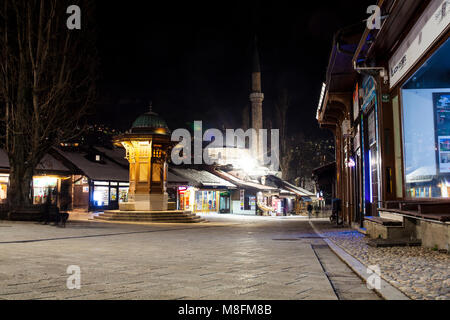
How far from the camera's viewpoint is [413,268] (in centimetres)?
616

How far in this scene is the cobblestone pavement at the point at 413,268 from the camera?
4547 millimetres

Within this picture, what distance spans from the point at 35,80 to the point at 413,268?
19.2m

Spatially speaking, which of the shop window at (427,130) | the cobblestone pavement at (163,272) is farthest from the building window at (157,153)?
the shop window at (427,130)

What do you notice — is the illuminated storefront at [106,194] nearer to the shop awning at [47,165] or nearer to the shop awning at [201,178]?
the shop awning at [47,165]

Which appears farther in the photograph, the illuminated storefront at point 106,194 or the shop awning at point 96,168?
the illuminated storefront at point 106,194

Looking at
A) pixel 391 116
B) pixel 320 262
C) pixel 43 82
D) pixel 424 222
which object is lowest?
pixel 320 262

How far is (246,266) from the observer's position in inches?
272

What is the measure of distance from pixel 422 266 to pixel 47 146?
19.0 meters

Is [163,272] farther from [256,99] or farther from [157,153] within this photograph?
[256,99]

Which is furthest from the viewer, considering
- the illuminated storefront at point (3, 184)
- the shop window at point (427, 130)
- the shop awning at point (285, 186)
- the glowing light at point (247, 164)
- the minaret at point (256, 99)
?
the minaret at point (256, 99)

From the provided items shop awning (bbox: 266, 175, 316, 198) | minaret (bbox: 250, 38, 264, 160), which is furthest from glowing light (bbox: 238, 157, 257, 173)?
minaret (bbox: 250, 38, 264, 160)

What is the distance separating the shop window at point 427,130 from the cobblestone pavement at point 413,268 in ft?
6.70
